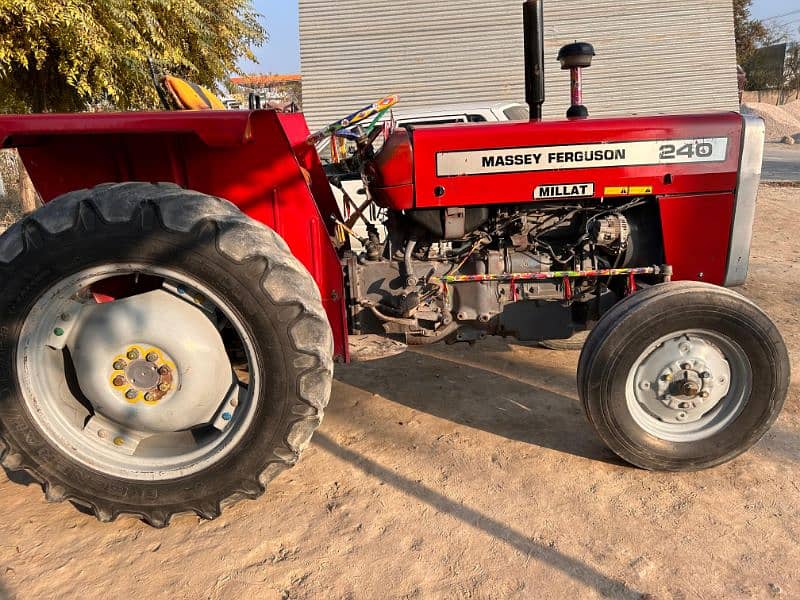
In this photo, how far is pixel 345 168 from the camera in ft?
10.2

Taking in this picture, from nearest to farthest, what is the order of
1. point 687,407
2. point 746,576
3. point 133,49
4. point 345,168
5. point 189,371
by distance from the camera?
point 746,576
point 189,371
point 687,407
point 345,168
point 133,49

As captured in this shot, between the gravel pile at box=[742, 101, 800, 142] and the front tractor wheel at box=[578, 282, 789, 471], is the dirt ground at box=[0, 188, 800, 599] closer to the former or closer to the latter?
the front tractor wheel at box=[578, 282, 789, 471]

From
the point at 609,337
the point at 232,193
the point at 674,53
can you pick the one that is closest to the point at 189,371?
the point at 232,193

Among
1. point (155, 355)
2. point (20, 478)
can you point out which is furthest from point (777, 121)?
point (20, 478)

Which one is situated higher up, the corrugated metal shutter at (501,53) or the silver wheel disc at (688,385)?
the corrugated metal shutter at (501,53)

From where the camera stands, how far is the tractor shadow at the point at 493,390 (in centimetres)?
276

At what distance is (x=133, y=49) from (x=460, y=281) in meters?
5.30

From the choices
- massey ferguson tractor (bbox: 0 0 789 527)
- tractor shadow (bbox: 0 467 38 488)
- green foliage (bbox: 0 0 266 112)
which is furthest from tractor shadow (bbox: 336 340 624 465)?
green foliage (bbox: 0 0 266 112)

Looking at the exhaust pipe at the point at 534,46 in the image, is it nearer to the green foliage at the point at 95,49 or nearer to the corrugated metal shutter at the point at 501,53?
the green foliage at the point at 95,49

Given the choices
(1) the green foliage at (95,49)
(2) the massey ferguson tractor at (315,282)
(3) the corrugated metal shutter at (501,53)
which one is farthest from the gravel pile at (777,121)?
(2) the massey ferguson tractor at (315,282)

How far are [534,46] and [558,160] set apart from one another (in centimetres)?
50

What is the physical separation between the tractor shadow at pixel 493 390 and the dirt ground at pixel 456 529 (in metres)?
0.02

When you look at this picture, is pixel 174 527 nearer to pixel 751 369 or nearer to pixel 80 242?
pixel 80 242

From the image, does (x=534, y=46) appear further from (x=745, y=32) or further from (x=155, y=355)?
(x=745, y=32)
